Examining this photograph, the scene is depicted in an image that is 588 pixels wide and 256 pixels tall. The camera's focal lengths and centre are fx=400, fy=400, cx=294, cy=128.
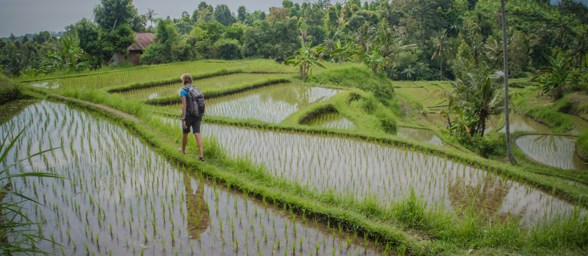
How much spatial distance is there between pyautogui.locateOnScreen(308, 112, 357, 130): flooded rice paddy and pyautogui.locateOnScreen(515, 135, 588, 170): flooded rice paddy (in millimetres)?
6070

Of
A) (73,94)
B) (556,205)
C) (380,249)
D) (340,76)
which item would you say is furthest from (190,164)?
(340,76)

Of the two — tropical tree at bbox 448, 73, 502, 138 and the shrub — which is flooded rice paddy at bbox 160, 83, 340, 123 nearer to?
tropical tree at bbox 448, 73, 502, 138

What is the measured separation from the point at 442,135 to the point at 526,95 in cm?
1285

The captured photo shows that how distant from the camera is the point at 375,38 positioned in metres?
28.7

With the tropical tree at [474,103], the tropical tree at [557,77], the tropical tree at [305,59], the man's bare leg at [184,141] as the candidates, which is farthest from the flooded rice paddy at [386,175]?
the tropical tree at [557,77]

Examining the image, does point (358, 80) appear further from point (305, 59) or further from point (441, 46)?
point (441, 46)

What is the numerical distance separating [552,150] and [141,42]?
2378 cm

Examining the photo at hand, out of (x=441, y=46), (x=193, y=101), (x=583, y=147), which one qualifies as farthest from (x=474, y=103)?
(x=441, y=46)

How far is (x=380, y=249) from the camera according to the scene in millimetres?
4078

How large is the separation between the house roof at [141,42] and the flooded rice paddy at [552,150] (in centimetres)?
2204

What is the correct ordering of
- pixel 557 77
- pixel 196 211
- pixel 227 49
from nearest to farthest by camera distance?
pixel 196 211 → pixel 557 77 → pixel 227 49

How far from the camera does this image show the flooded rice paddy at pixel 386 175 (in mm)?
5402

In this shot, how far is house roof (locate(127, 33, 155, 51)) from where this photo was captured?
2588 centimetres

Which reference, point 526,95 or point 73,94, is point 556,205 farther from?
point 526,95
